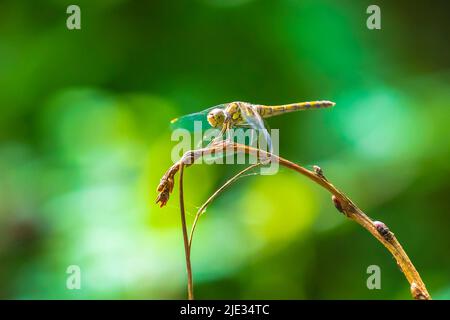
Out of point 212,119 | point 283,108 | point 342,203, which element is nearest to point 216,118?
point 212,119

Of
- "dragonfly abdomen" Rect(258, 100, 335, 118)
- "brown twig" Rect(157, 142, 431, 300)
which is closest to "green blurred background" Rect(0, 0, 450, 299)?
"dragonfly abdomen" Rect(258, 100, 335, 118)

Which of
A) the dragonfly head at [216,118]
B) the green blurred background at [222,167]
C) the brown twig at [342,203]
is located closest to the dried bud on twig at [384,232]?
the brown twig at [342,203]

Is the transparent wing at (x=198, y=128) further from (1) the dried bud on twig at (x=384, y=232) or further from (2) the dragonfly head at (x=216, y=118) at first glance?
(1) the dried bud on twig at (x=384, y=232)

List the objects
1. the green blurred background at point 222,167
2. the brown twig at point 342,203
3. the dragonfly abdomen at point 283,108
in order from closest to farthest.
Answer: the brown twig at point 342,203, the dragonfly abdomen at point 283,108, the green blurred background at point 222,167

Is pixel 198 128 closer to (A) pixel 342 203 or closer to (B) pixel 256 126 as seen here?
(B) pixel 256 126

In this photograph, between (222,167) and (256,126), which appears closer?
(256,126)

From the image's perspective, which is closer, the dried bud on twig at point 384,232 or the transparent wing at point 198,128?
the dried bud on twig at point 384,232

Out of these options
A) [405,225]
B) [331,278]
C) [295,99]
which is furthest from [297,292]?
[295,99]
